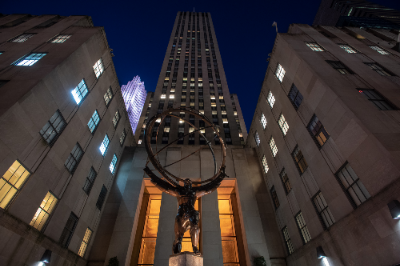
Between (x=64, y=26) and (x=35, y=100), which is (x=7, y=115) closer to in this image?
(x=35, y=100)

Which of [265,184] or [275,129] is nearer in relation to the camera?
[275,129]

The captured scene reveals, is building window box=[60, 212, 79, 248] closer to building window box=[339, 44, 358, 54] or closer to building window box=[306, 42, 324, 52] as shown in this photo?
building window box=[306, 42, 324, 52]

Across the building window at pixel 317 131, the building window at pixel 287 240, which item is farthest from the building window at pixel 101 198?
the building window at pixel 317 131

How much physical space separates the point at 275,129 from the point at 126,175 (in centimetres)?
1803

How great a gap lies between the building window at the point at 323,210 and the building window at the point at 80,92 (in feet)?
68.2

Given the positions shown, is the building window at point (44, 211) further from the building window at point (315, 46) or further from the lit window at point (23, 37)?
the building window at point (315, 46)

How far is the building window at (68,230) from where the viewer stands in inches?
566

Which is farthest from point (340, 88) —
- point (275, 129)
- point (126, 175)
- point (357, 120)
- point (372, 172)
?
point (126, 175)

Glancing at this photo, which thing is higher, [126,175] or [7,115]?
[126,175]

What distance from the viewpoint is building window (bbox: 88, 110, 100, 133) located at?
1808 cm

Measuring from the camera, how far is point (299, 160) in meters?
16.6

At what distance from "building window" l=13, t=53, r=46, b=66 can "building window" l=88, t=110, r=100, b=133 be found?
19.5ft

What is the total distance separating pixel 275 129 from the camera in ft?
68.2

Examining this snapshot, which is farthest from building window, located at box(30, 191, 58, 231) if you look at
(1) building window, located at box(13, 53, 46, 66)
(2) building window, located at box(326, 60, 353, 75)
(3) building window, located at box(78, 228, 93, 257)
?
(2) building window, located at box(326, 60, 353, 75)
